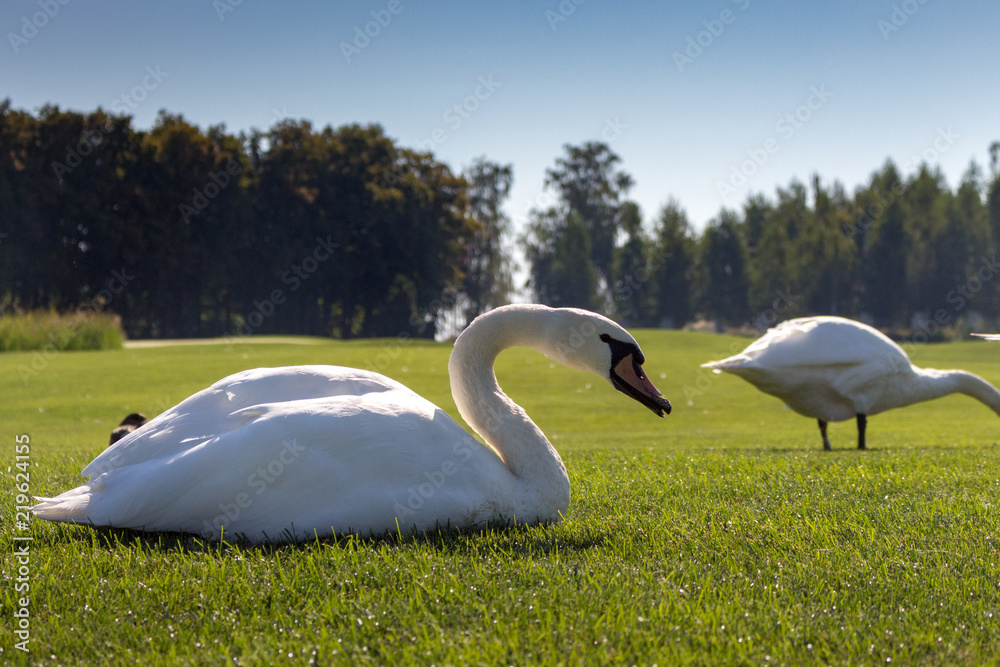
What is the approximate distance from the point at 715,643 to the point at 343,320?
51.0 metres

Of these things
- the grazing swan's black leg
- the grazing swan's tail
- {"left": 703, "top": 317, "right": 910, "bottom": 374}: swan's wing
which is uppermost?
{"left": 703, "top": 317, "right": 910, "bottom": 374}: swan's wing

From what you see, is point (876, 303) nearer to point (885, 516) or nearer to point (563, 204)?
point (563, 204)

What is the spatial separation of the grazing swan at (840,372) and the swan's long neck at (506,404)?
4.46 meters

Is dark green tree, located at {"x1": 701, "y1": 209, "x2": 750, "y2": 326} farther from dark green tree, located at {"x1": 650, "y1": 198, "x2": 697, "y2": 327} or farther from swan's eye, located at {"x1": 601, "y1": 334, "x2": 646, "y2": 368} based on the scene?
swan's eye, located at {"x1": 601, "y1": 334, "x2": 646, "y2": 368}

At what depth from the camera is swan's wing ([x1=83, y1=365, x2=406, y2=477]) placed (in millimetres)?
3770

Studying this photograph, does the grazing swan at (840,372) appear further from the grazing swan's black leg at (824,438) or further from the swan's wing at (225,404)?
the swan's wing at (225,404)

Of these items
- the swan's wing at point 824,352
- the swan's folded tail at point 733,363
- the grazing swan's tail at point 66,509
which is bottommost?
the grazing swan's tail at point 66,509

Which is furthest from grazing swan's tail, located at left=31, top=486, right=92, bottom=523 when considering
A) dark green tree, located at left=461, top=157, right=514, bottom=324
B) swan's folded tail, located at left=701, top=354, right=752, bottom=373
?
dark green tree, located at left=461, top=157, right=514, bottom=324

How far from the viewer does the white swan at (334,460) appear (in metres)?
3.52

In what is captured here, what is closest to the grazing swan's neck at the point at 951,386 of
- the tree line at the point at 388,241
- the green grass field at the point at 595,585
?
the green grass field at the point at 595,585

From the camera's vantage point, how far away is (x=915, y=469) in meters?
5.96

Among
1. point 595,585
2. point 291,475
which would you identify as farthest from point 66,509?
point 595,585

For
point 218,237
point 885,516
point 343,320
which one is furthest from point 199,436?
point 343,320

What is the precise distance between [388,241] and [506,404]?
48035 millimetres
